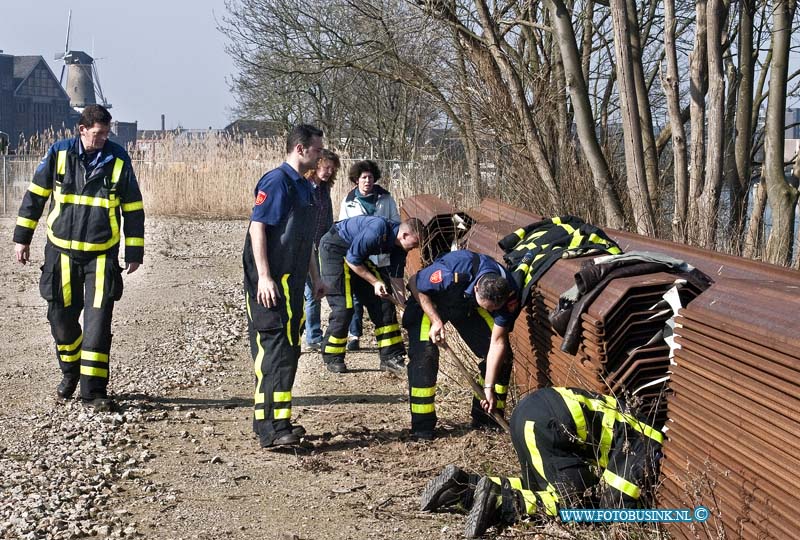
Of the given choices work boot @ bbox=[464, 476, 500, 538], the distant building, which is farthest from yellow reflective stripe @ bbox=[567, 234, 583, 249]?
the distant building

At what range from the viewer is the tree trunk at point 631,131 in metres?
9.59

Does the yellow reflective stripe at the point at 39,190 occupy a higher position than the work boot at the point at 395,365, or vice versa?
the yellow reflective stripe at the point at 39,190

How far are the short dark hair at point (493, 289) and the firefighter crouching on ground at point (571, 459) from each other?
0.98m

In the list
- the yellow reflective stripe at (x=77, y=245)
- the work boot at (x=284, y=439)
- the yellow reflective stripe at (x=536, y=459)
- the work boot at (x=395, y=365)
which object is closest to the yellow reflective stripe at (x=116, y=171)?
the yellow reflective stripe at (x=77, y=245)

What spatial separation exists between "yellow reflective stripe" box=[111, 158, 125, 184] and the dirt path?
63.0 inches

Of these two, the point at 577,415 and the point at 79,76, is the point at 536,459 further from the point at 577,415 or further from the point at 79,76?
the point at 79,76

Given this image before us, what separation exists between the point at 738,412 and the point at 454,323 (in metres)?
3.00

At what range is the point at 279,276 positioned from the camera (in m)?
6.26

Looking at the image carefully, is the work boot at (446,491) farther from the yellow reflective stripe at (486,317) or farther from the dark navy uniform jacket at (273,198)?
the dark navy uniform jacket at (273,198)

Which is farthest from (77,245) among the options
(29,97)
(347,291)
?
(29,97)

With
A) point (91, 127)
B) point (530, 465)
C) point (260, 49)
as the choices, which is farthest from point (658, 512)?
point (260, 49)

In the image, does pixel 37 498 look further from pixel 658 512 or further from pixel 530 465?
pixel 658 512

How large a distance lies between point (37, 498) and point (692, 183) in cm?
687

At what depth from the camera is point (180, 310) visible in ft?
37.9
